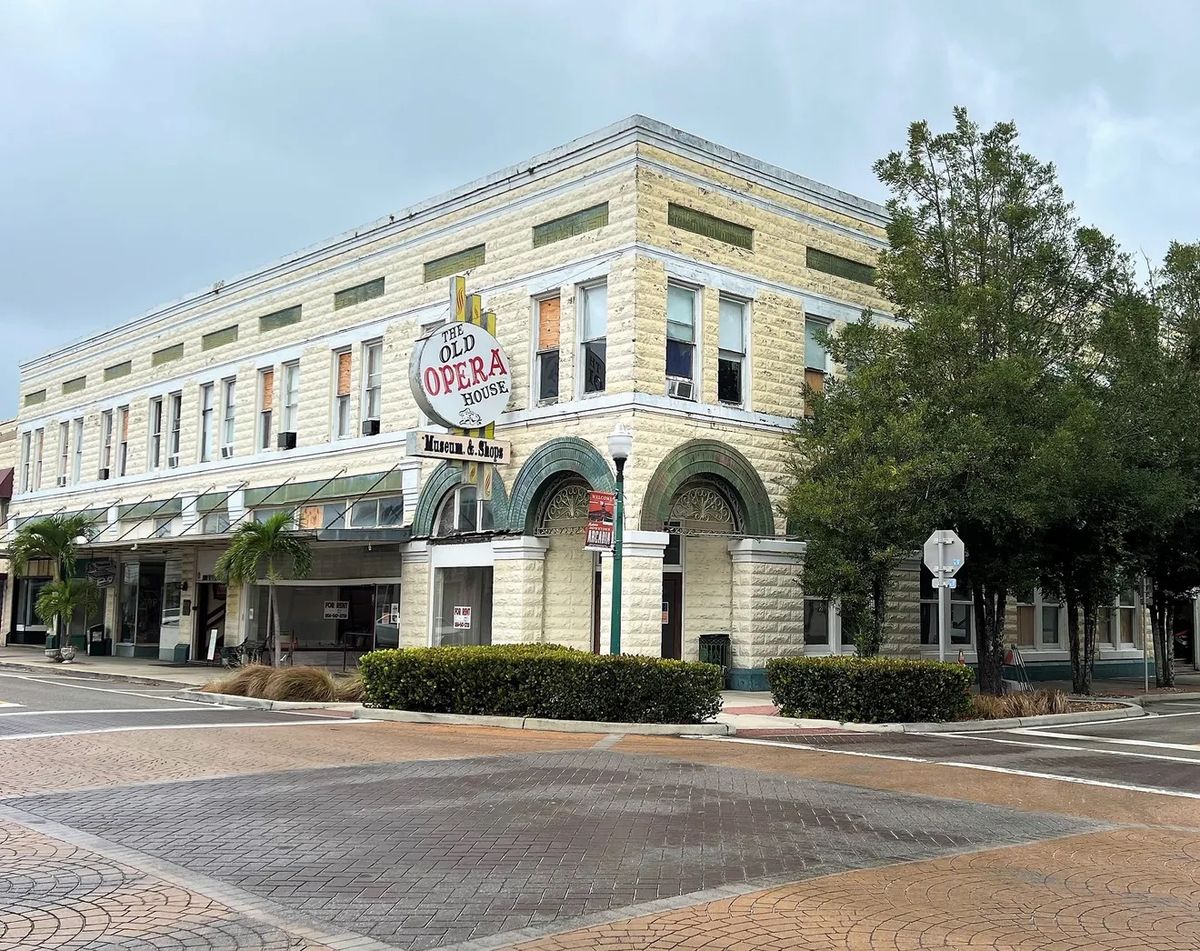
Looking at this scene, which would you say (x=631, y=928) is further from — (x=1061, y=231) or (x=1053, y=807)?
(x=1061, y=231)

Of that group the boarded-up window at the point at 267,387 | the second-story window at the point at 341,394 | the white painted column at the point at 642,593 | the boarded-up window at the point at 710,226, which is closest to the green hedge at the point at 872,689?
the white painted column at the point at 642,593

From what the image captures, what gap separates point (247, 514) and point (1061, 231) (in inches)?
818

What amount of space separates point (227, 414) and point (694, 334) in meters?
16.0

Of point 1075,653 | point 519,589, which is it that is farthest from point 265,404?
point 1075,653

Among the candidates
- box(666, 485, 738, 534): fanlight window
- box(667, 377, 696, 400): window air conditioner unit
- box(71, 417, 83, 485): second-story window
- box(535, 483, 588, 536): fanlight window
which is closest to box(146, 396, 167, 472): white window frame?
box(71, 417, 83, 485): second-story window

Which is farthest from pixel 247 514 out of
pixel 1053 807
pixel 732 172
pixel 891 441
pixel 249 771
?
pixel 1053 807

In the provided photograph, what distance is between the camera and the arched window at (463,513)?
2466 cm

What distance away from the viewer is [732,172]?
2378 cm

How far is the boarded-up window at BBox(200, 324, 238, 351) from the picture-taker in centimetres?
3303

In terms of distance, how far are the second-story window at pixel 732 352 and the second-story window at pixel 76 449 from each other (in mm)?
26146

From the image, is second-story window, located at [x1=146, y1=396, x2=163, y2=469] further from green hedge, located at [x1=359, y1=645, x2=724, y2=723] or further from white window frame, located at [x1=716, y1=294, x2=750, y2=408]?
green hedge, located at [x1=359, y1=645, x2=724, y2=723]

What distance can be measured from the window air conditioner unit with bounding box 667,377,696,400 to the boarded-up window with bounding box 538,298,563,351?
2.65 m

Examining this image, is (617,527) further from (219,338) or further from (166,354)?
(166,354)

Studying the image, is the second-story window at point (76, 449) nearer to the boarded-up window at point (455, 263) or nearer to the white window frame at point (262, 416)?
the white window frame at point (262, 416)
